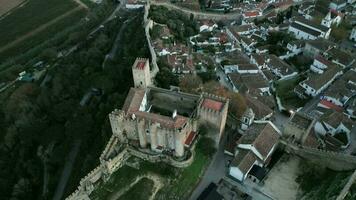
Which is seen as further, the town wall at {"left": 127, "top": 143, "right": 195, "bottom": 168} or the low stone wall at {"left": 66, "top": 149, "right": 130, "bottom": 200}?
the town wall at {"left": 127, "top": 143, "right": 195, "bottom": 168}

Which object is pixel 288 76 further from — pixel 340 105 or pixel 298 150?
pixel 298 150

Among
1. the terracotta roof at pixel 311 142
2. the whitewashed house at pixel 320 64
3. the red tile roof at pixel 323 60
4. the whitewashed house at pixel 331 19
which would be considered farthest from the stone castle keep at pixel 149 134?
the whitewashed house at pixel 331 19

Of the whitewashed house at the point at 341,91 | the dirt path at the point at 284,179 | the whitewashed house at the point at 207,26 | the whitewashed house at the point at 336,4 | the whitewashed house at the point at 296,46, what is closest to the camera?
the dirt path at the point at 284,179

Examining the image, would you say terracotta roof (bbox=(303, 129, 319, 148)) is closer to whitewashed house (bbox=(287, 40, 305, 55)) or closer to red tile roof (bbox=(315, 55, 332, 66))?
red tile roof (bbox=(315, 55, 332, 66))

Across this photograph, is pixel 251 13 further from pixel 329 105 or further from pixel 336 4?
pixel 329 105

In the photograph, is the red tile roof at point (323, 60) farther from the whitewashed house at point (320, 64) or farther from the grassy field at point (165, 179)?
the grassy field at point (165, 179)

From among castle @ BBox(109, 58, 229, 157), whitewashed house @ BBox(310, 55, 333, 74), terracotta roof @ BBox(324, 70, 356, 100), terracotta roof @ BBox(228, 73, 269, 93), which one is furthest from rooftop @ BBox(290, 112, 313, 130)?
whitewashed house @ BBox(310, 55, 333, 74)

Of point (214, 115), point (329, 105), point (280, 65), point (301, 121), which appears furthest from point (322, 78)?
point (214, 115)
